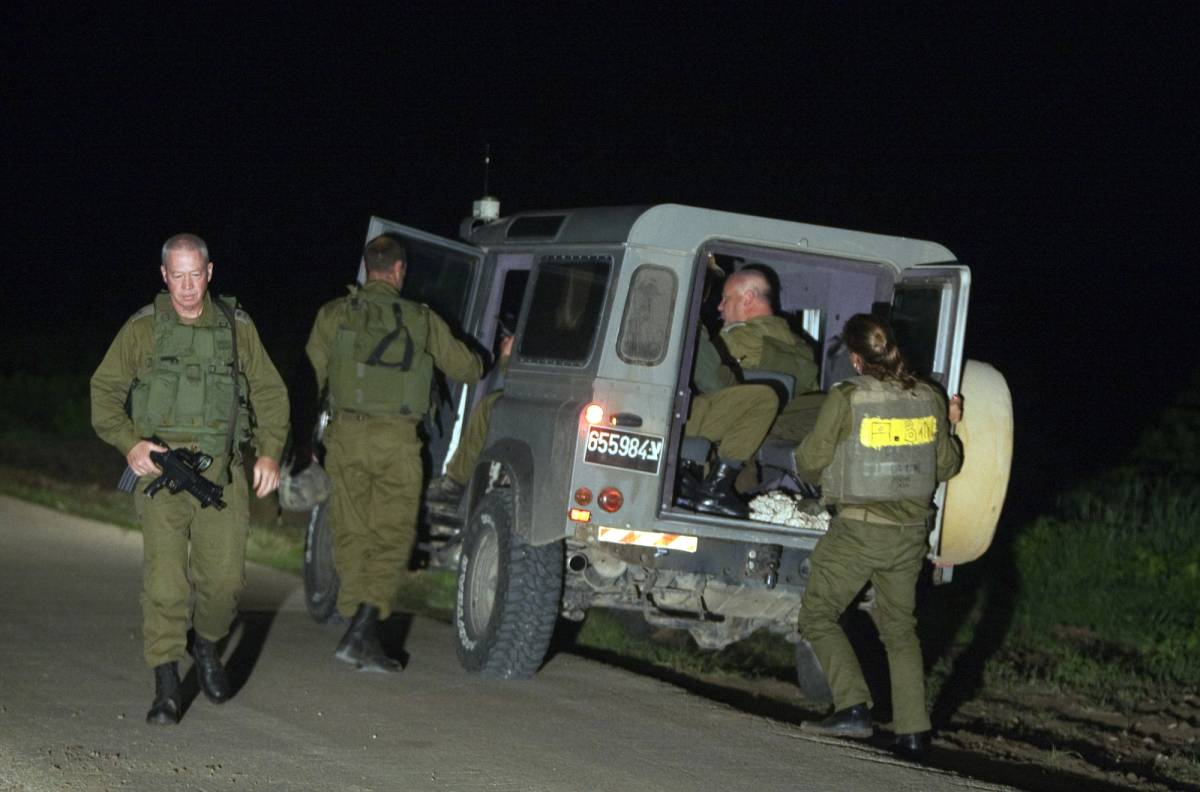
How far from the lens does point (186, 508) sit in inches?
255

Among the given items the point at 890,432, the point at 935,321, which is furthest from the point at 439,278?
the point at 890,432

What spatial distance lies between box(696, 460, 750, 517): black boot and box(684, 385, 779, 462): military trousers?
0.09 meters

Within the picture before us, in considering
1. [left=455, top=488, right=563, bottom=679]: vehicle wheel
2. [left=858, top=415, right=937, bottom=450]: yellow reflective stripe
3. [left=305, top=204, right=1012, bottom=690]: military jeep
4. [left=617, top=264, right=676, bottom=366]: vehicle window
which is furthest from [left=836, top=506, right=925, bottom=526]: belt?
[left=455, top=488, right=563, bottom=679]: vehicle wheel

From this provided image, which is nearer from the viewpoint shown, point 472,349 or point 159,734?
point 159,734

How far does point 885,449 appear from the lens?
664cm

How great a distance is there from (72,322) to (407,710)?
36399 mm

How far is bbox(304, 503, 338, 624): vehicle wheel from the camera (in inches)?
360

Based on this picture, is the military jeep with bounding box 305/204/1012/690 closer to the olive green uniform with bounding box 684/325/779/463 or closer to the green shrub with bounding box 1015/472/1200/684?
the olive green uniform with bounding box 684/325/779/463

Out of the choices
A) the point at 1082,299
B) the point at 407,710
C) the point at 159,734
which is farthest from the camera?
the point at 1082,299

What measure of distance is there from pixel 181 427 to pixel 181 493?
253 millimetres

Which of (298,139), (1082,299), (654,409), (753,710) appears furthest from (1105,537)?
(298,139)

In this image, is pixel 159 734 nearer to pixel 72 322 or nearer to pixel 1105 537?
pixel 1105 537

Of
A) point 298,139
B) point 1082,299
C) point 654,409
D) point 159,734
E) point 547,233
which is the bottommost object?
point 159,734

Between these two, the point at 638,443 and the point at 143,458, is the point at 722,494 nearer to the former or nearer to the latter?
the point at 638,443
